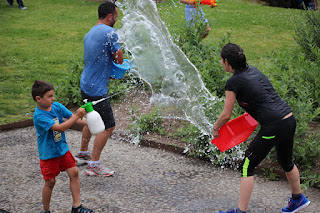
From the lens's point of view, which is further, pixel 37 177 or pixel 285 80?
pixel 285 80

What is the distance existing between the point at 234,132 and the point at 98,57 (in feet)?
5.87

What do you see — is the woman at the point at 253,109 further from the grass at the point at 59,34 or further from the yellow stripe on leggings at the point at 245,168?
the grass at the point at 59,34

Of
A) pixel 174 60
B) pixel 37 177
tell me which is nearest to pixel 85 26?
pixel 174 60

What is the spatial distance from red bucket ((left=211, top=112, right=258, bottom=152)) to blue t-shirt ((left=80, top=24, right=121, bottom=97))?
5.11ft

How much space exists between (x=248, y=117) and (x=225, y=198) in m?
0.91

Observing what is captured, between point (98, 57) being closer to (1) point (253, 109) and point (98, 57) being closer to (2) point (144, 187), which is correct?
(2) point (144, 187)

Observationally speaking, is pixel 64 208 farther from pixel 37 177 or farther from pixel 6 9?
pixel 6 9

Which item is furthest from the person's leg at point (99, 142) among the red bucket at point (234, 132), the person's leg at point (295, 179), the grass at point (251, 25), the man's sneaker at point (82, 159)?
the grass at point (251, 25)

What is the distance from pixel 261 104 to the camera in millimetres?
4023

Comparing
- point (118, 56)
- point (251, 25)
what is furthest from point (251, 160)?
point (251, 25)

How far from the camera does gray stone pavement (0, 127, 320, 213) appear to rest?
4.43m

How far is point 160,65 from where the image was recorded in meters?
5.81

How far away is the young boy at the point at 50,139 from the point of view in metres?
4.00

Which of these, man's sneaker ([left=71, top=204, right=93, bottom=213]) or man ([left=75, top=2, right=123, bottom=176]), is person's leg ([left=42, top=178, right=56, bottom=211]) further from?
man ([left=75, top=2, right=123, bottom=176])
